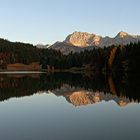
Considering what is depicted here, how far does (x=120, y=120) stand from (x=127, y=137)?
8.56 metres

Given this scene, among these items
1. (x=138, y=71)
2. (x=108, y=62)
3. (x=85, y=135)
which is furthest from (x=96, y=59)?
(x=85, y=135)

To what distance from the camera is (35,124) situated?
33406 mm

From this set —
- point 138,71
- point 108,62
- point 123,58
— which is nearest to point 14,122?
point 138,71

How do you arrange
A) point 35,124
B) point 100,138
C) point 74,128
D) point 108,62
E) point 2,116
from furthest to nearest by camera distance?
point 108,62, point 2,116, point 35,124, point 74,128, point 100,138

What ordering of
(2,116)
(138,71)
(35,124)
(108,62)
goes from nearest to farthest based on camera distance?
(35,124)
(2,116)
(138,71)
(108,62)

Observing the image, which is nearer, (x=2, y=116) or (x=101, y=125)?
(x=101, y=125)

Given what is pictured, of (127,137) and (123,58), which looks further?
(123,58)

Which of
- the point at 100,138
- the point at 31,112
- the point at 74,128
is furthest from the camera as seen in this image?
the point at 31,112

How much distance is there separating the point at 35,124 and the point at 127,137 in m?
10.0

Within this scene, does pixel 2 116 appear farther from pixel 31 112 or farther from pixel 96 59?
pixel 96 59

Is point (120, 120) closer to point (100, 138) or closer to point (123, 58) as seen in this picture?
point (100, 138)

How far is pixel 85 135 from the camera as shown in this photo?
28000 mm

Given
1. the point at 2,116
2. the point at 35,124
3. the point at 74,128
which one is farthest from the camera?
the point at 2,116

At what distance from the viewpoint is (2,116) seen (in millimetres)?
39469
